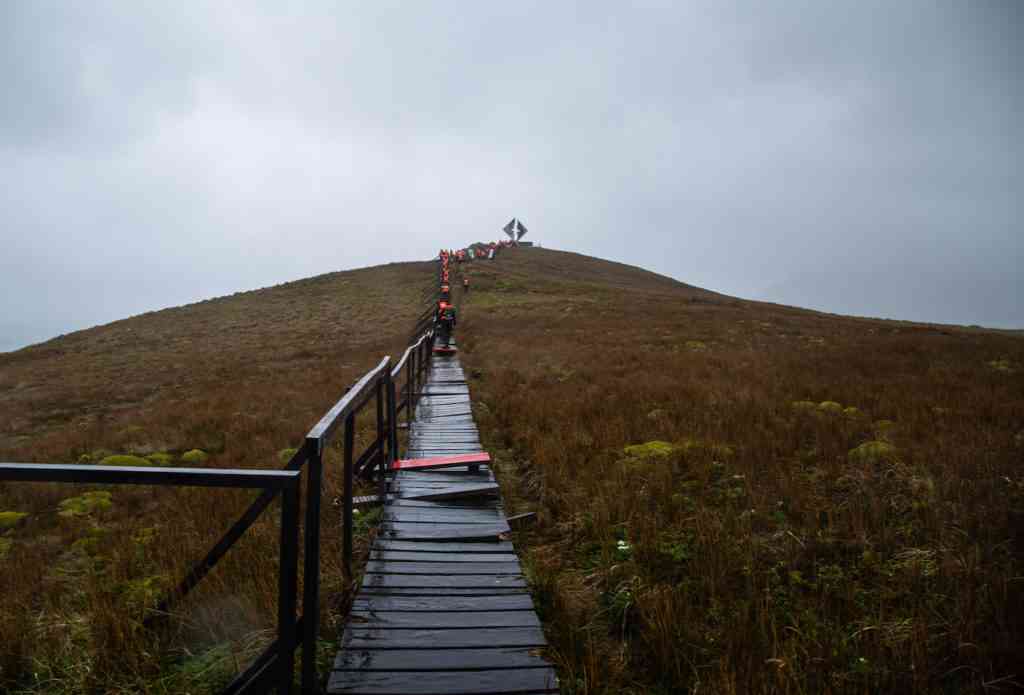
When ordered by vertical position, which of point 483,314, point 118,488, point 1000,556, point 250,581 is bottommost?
point 118,488

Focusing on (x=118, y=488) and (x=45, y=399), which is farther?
(x=45, y=399)

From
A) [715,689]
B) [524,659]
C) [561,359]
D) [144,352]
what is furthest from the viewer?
[144,352]

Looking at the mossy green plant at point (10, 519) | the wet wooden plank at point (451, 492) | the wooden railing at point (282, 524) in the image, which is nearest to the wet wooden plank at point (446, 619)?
the wooden railing at point (282, 524)

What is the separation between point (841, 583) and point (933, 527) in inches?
43.8

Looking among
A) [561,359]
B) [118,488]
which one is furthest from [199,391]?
[561,359]

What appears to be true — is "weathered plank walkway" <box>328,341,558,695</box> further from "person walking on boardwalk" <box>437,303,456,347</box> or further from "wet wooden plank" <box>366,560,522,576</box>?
"person walking on boardwalk" <box>437,303,456,347</box>

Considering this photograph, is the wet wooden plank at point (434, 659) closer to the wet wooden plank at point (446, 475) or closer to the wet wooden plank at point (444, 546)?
the wet wooden plank at point (444, 546)

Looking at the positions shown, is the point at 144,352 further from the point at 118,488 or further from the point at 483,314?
the point at 118,488

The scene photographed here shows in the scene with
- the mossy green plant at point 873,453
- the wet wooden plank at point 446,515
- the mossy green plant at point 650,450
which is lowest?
the wet wooden plank at point 446,515

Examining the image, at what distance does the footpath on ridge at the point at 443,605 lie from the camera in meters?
2.94

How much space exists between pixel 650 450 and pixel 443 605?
3524 mm

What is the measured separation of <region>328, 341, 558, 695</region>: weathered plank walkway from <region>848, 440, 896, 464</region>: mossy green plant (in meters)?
3.94

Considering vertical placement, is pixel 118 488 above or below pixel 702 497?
below

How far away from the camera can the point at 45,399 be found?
16.0 metres
